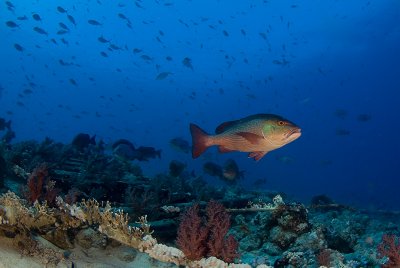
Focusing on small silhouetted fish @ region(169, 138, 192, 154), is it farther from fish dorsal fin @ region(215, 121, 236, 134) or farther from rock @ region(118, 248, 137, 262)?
rock @ region(118, 248, 137, 262)

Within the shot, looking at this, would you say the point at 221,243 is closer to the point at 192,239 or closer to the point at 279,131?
the point at 192,239

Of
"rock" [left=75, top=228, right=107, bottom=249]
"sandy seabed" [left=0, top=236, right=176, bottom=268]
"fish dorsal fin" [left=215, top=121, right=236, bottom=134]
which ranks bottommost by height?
"sandy seabed" [left=0, top=236, right=176, bottom=268]

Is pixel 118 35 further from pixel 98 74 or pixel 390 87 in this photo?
pixel 390 87

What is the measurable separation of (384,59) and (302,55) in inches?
558

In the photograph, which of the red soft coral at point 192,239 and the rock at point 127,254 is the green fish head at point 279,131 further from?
the rock at point 127,254

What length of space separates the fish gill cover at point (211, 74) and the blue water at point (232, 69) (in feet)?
1.10

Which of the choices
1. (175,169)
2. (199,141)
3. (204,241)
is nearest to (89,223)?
(204,241)

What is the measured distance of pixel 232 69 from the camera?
266ft

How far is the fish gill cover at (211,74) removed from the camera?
1061 inches

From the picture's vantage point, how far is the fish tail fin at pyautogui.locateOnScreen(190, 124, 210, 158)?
4535 millimetres

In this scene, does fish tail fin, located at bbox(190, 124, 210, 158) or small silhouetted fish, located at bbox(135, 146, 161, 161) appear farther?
small silhouetted fish, located at bbox(135, 146, 161, 161)

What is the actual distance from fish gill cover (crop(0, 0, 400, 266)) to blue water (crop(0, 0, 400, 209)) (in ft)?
1.10

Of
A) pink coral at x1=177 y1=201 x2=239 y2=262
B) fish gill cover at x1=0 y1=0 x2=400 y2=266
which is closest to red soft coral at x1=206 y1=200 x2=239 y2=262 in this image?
pink coral at x1=177 y1=201 x2=239 y2=262

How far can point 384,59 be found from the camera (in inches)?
2426
